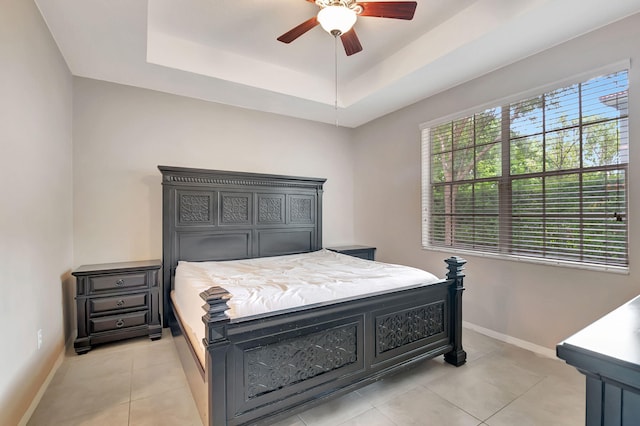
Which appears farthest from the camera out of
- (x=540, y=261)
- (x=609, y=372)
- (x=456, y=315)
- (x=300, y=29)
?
(x=540, y=261)

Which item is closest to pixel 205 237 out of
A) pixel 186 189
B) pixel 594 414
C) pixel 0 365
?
pixel 186 189

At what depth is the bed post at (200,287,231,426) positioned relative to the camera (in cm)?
157

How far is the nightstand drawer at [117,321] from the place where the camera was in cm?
288

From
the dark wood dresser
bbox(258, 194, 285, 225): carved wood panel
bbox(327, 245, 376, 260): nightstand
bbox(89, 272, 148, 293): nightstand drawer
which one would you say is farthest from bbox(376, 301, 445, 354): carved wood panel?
bbox(89, 272, 148, 293): nightstand drawer

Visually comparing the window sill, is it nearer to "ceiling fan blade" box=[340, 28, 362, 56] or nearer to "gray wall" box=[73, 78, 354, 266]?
"ceiling fan blade" box=[340, 28, 362, 56]

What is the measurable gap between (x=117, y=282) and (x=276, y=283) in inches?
70.3

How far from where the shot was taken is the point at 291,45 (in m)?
3.20

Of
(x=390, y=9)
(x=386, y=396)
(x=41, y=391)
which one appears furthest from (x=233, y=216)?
(x=390, y=9)

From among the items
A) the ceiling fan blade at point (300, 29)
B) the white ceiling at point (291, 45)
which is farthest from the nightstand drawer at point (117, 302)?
the ceiling fan blade at point (300, 29)

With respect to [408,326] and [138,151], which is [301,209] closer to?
[138,151]

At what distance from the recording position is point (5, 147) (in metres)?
1.72

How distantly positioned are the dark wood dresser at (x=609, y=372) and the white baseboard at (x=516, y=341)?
2345mm

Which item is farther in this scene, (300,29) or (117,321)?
(117,321)

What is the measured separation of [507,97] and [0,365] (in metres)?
4.34
